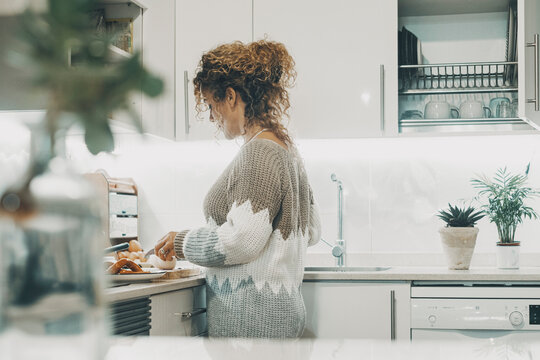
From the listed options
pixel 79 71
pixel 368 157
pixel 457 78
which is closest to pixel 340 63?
pixel 368 157

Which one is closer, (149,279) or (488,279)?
(149,279)

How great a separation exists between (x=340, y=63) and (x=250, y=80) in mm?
921

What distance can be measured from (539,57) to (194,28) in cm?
142

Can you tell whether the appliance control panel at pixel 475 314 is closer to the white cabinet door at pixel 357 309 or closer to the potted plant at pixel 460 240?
the white cabinet door at pixel 357 309

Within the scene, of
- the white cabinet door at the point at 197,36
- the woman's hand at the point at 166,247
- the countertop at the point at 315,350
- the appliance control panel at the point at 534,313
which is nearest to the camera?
the countertop at the point at 315,350

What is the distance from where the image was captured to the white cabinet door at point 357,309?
242 cm

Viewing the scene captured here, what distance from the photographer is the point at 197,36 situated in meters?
2.94

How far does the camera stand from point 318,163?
122 inches

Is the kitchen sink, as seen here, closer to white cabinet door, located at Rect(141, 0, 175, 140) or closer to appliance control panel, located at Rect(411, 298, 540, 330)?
appliance control panel, located at Rect(411, 298, 540, 330)

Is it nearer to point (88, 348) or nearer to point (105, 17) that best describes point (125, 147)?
point (105, 17)

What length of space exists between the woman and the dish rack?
3.42 feet

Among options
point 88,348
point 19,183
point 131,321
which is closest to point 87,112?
point 19,183

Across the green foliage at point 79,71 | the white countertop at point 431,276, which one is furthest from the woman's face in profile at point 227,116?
the green foliage at point 79,71

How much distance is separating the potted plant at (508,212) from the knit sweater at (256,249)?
117 cm
